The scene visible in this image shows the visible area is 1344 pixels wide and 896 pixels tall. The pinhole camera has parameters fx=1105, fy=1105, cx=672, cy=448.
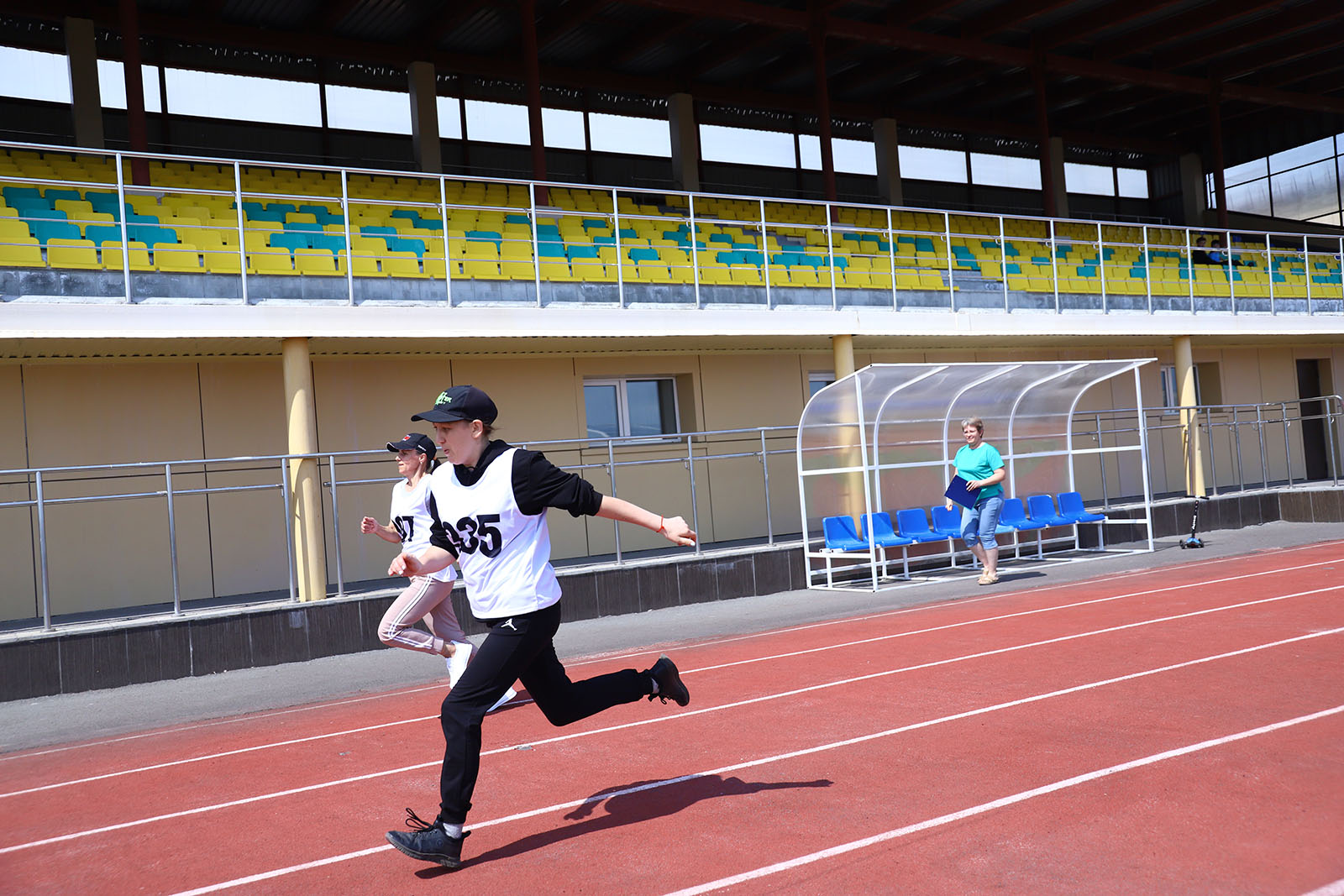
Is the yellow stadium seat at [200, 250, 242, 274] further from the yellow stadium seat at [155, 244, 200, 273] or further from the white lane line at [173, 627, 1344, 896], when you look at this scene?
the white lane line at [173, 627, 1344, 896]

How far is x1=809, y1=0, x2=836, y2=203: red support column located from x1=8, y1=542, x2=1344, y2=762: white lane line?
10307 millimetres

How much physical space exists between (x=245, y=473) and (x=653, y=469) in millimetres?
5992

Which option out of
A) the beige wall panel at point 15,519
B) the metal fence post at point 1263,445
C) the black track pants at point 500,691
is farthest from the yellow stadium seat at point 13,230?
the metal fence post at point 1263,445

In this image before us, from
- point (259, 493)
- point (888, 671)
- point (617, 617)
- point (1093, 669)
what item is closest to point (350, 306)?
point (259, 493)

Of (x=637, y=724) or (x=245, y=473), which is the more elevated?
(x=245, y=473)

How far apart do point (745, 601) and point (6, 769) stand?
27.3ft

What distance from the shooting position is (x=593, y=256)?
15656mm

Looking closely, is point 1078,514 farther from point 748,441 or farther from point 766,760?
point 766,760

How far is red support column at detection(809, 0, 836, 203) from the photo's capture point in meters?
20.5

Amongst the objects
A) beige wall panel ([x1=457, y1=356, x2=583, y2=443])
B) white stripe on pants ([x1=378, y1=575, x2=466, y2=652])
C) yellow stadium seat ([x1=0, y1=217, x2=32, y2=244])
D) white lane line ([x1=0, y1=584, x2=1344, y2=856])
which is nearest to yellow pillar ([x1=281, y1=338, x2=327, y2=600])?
yellow stadium seat ([x1=0, y1=217, x2=32, y2=244])

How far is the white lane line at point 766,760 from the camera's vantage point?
4.69 m

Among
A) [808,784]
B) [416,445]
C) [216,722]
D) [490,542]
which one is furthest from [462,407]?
[216,722]

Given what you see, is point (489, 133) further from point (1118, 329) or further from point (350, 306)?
point (1118, 329)

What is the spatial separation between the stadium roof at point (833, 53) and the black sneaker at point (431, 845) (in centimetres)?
1680
